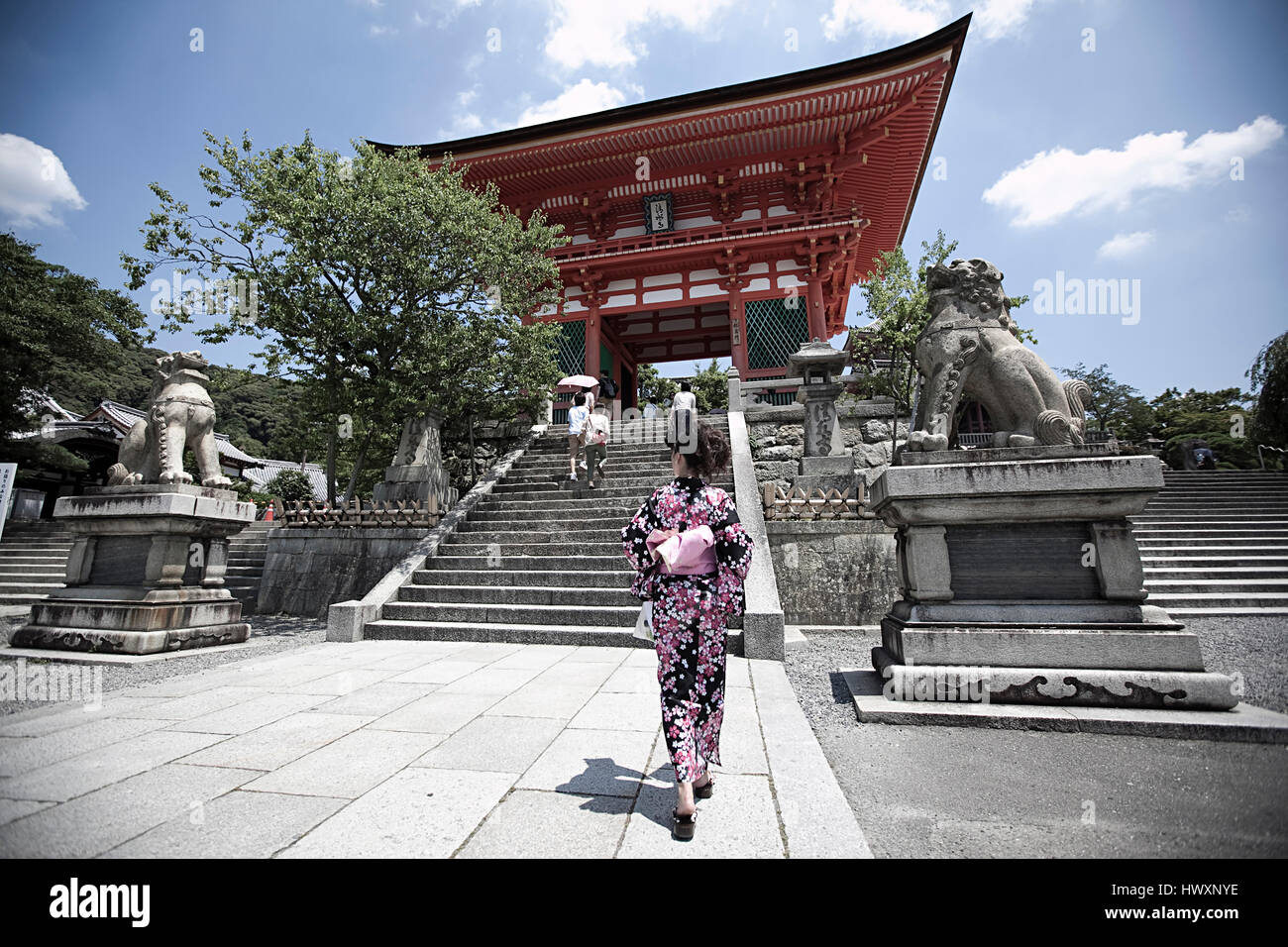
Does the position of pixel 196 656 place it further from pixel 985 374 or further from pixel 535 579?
pixel 985 374

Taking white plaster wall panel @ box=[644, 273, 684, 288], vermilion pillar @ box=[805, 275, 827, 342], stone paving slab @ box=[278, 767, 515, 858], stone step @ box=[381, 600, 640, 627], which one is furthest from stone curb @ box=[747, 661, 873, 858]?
white plaster wall panel @ box=[644, 273, 684, 288]

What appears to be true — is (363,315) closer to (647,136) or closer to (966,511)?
(966,511)

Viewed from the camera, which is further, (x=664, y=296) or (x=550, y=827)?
(x=664, y=296)

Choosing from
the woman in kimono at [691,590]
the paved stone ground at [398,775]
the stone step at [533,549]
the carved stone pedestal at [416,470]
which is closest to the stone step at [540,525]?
the stone step at [533,549]

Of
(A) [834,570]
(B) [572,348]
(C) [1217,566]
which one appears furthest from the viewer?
(B) [572,348]

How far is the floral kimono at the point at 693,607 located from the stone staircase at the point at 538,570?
8.99 ft

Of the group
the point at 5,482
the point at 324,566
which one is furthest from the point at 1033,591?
the point at 5,482

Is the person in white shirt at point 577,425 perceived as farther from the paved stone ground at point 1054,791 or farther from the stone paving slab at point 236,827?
the stone paving slab at point 236,827

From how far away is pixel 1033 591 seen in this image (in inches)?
137

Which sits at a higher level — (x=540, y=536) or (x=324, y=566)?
(x=540, y=536)

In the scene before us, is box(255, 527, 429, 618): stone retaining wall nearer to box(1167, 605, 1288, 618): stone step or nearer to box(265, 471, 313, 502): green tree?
box(1167, 605, 1288, 618): stone step

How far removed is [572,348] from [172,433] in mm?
10370

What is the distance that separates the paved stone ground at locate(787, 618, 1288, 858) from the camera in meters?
1.89

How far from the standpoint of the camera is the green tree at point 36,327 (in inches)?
532
